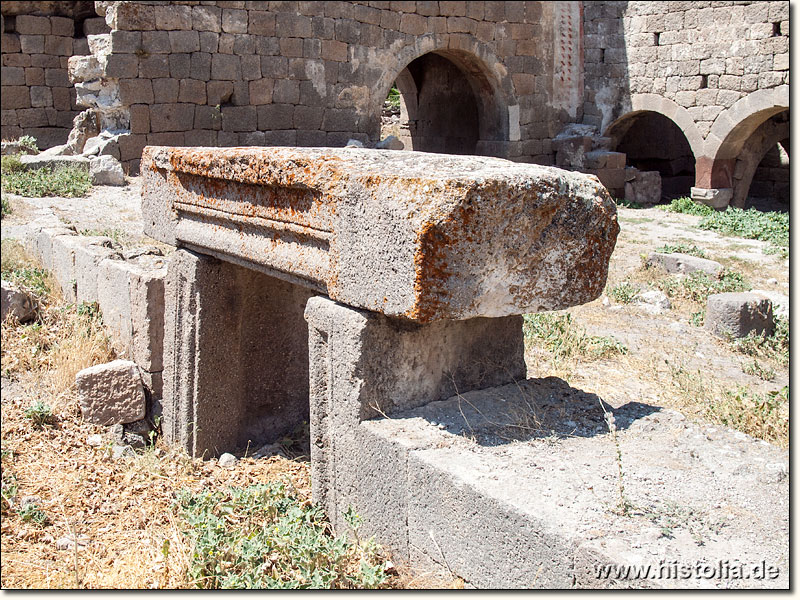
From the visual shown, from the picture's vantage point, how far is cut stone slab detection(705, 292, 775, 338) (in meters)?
6.14

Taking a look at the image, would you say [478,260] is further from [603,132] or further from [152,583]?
[603,132]

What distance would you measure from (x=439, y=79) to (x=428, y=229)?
12.7 metres

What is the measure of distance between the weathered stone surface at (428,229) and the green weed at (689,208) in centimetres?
1007

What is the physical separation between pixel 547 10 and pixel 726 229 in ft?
17.1

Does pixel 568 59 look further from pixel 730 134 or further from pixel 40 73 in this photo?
pixel 40 73

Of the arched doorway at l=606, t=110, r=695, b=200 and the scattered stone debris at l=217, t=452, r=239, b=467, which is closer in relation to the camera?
the scattered stone debris at l=217, t=452, r=239, b=467

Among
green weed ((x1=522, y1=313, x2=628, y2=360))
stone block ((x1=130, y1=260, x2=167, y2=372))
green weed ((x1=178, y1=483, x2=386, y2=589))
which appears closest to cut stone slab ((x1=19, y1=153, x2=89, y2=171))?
stone block ((x1=130, y1=260, x2=167, y2=372))

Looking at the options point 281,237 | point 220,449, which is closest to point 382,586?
point 281,237

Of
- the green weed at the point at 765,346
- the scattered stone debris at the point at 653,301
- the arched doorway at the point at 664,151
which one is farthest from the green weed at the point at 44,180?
the arched doorway at the point at 664,151

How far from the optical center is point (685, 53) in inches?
495

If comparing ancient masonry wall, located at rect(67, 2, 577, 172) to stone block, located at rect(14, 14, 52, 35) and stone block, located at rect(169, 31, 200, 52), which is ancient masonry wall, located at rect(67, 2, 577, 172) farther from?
stone block, located at rect(14, 14, 52, 35)

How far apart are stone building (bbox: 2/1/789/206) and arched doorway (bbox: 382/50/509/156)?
0.03 metres

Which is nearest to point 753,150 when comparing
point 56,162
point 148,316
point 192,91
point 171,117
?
point 192,91

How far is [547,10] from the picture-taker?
13.6 metres
